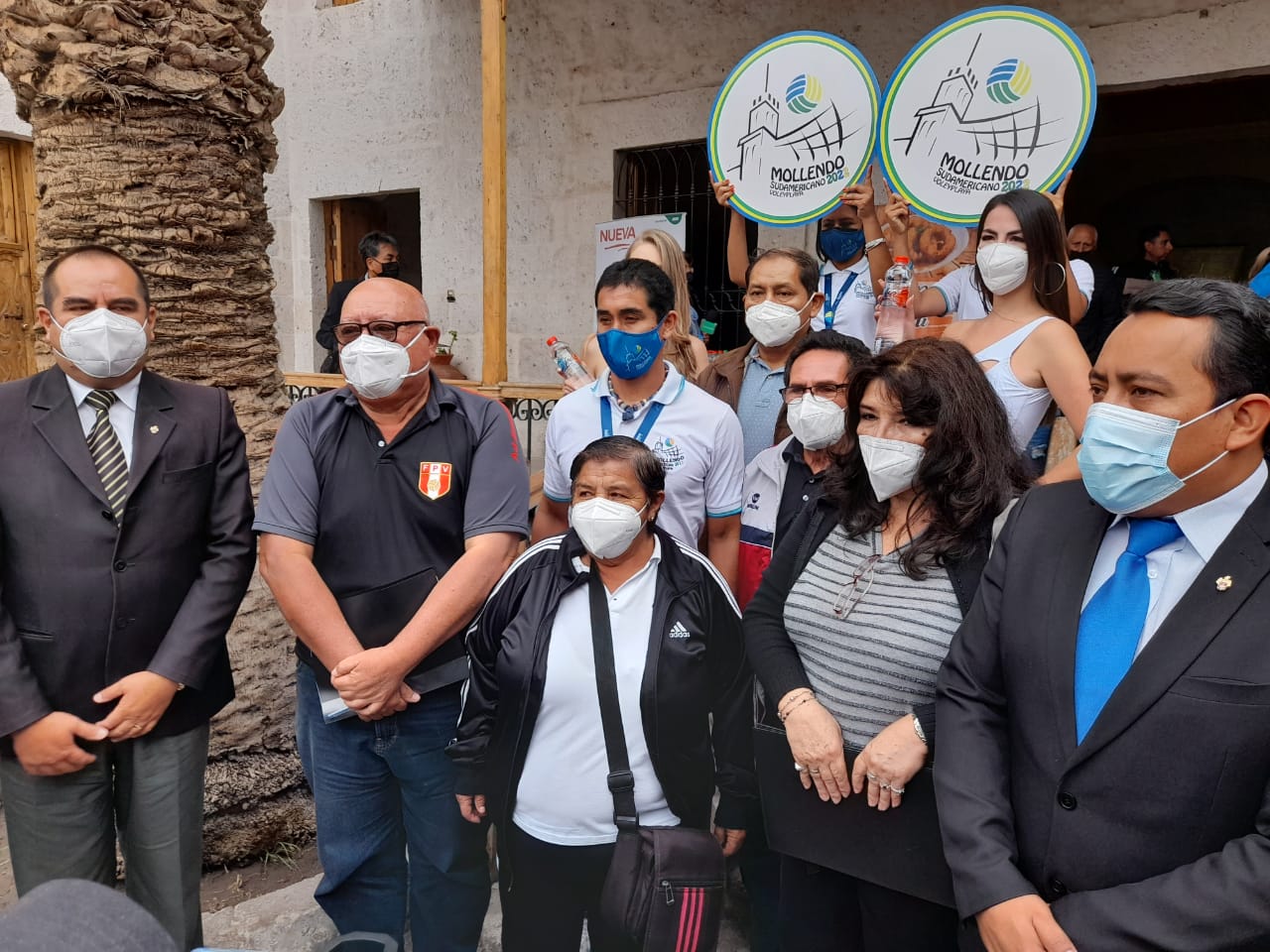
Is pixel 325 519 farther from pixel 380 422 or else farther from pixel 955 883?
pixel 955 883

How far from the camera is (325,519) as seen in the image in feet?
8.27

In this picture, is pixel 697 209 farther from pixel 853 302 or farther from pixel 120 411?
pixel 120 411

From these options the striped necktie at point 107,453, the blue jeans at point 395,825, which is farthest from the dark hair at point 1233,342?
the striped necktie at point 107,453

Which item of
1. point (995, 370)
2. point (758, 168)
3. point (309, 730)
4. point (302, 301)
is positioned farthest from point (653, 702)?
point (302, 301)

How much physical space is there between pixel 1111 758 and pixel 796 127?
10.2 ft

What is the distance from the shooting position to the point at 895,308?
11.4 feet

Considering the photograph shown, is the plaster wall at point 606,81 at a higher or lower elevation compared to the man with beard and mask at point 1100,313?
higher

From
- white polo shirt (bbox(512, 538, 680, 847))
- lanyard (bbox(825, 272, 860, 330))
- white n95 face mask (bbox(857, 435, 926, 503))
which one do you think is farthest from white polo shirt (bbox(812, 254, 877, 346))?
white polo shirt (bbox(512, 538, 680, 847))

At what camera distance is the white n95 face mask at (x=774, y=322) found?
3223 millimetres

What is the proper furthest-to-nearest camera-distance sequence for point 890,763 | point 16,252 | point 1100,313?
1. point 16,252
2. point 1100,313
3. point 890,763

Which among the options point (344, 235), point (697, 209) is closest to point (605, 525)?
point (697, 209)

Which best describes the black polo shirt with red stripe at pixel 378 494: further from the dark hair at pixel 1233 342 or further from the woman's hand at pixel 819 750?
the dark hair at pixel 1233 342

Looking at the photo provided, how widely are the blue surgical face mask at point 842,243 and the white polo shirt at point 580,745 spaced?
2391 mm

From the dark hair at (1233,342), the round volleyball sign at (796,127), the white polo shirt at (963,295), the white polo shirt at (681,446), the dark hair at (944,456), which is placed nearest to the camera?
the dark hair at (1233,342)
